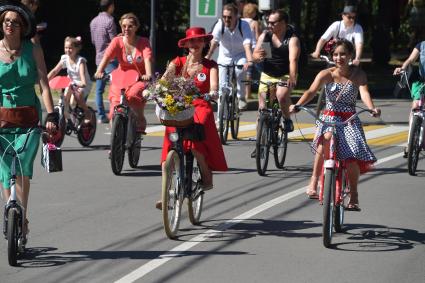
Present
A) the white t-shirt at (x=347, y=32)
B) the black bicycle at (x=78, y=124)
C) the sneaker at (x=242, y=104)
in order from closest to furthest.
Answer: the black bicycle at (x=78, y=124) < the white t-shirt at (x=347, y=32) < the sneaker at (x=242, y=104)

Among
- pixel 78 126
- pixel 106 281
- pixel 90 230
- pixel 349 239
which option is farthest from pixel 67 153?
pixel 106 281

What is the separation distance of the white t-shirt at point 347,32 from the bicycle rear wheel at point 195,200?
7681mm

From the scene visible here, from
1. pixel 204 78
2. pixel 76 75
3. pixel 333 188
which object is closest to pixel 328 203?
pixel 333 188

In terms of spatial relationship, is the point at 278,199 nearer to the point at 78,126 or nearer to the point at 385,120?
the point at 78,126

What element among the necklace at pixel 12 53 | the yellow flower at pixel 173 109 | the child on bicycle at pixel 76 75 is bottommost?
the child on bicycle at pixel 76 75

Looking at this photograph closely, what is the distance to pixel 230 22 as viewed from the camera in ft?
59.4

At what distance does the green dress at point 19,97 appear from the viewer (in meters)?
8.60

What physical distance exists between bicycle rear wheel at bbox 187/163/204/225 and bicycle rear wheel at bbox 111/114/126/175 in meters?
3.09

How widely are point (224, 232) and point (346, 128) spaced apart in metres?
1.34

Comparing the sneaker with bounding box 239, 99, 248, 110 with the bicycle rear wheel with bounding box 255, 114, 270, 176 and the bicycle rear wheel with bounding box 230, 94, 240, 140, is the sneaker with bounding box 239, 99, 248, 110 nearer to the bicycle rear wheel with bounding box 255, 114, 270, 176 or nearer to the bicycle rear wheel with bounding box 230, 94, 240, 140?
the bicycle rear wheel with bounding box 230, 94, 240, 140

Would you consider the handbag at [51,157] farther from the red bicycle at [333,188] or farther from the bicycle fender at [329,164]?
the bicycle fender at [329,164]

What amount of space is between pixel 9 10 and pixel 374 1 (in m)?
53.2

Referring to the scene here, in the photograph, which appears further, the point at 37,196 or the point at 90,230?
the point at 37,196

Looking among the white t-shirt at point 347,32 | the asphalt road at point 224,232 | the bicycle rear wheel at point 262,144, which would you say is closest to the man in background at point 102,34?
the white t-shirt at point 347,32
